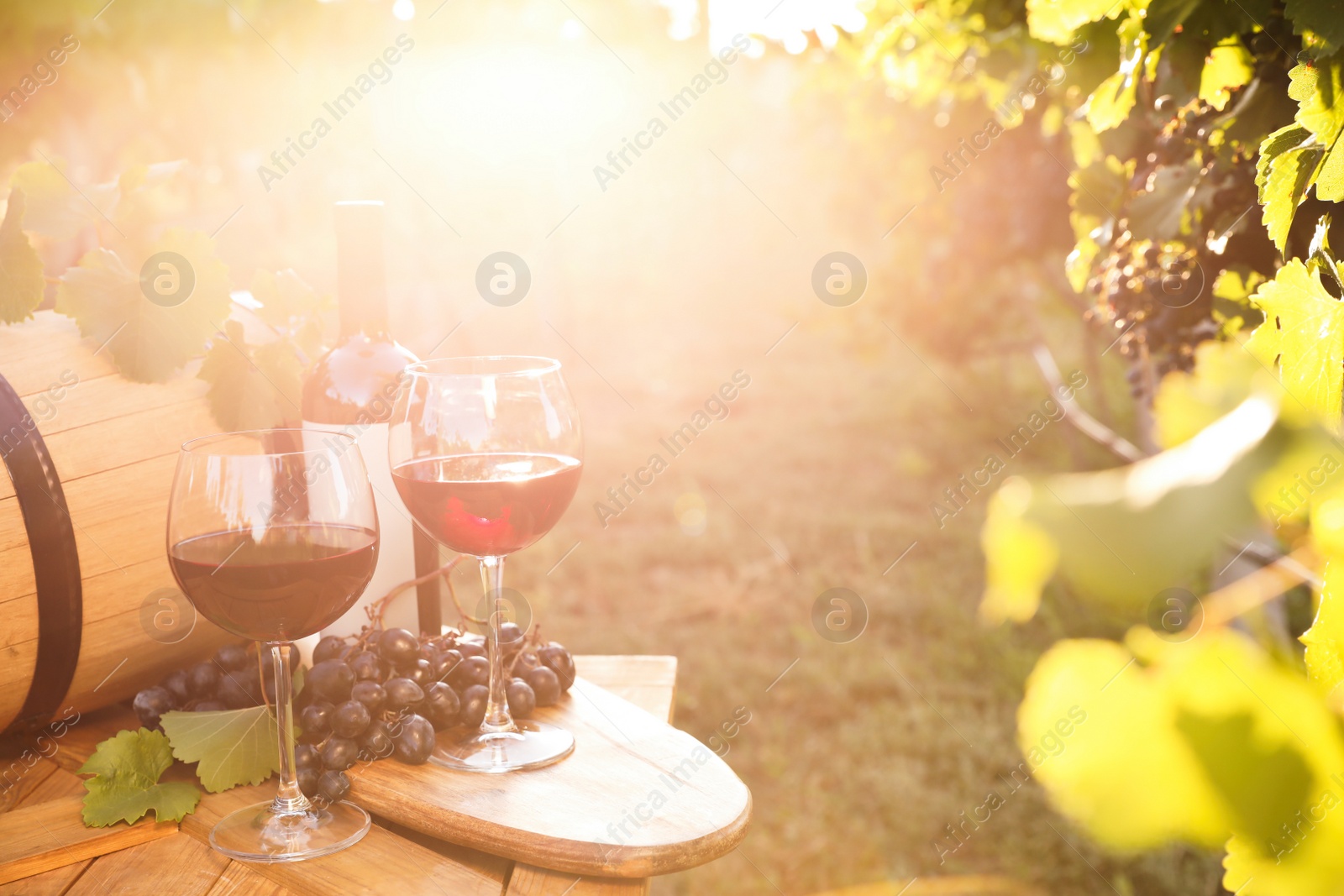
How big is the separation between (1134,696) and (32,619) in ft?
4.64

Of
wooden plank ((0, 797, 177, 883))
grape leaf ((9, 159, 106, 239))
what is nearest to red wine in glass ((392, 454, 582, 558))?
wooden plank ((0, 797, 177, 883))

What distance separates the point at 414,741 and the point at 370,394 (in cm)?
51

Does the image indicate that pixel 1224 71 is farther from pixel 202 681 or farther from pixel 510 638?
pixel 202 681

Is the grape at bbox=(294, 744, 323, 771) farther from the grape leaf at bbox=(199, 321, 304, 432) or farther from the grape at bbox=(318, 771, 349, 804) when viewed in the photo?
the grape leaf at bbox=(199, 321, 304, 432)

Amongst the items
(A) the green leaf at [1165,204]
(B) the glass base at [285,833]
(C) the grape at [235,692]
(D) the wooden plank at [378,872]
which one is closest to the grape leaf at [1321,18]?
(A) the green leaf at [1165,204]

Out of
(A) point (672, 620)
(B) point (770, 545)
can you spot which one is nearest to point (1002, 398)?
(B) point (770, 545)

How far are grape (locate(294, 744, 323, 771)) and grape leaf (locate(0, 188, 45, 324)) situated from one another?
0.69 m

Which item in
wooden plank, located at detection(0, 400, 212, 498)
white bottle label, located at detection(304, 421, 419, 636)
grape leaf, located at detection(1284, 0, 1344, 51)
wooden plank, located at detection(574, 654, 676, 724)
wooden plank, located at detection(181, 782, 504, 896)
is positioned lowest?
wooden plank, located at detection(574, 654, 676, 724)

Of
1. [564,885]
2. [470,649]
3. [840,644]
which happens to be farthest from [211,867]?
[840,644]

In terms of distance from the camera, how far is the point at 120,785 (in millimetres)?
1178

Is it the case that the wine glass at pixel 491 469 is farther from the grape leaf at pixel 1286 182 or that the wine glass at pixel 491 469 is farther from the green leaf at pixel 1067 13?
the grape leaf at pixel 1286 182

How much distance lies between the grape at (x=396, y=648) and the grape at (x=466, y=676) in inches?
2.4

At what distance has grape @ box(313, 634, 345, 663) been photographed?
54.2 inches

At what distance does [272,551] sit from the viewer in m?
1.10
